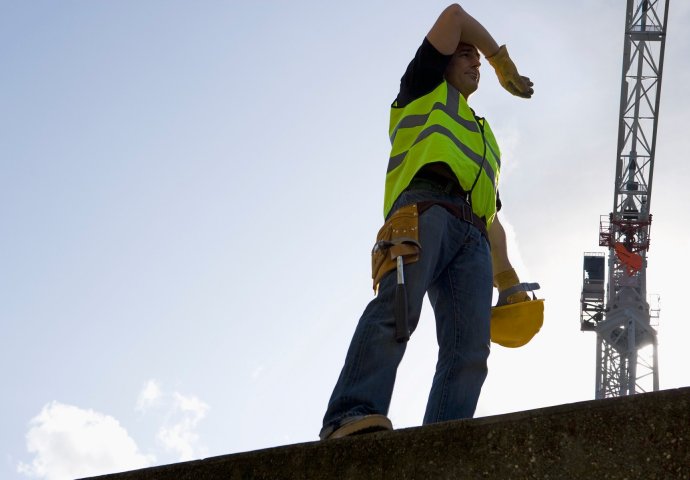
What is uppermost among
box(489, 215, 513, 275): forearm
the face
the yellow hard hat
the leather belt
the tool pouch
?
the face

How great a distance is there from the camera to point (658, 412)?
6.47ft

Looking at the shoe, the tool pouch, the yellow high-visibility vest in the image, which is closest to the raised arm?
the yellow high-visibility vest

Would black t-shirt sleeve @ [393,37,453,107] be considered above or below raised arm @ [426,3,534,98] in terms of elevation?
below

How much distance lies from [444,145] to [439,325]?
0.56 metres

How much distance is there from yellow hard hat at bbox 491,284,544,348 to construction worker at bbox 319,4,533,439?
0.19 feet

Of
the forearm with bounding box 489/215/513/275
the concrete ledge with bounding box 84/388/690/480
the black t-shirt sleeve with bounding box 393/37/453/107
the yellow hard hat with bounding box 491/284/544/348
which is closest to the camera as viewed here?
the concrete ledge with bounding box 84/388/690/480

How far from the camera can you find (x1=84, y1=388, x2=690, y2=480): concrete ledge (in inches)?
76.7

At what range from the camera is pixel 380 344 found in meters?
2.88

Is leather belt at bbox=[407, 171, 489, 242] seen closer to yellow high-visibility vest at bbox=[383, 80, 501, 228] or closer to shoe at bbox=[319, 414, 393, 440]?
yellow high-visibility vest at bbox=[383, 80, 501, 228]

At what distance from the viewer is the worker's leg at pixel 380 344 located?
110 inches

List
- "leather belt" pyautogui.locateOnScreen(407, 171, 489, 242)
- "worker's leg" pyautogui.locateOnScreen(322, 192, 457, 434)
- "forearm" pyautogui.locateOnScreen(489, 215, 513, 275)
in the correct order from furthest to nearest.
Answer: "forearm" pyautogui.locateOnScreen(489, 215, 513, 275), "leather belt" pyautogui.locateOnScreen(407, 171, 489, 242), "worker's leg" pyautogui.locateOnScreen(322, 192, 457, 434)

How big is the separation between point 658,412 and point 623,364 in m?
29.2

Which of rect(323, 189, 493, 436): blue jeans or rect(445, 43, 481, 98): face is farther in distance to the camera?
rect(445, 43, 481, 98): face

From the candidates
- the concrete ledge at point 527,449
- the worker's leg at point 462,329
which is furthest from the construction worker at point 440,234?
the concrete ledge at point 527,449
